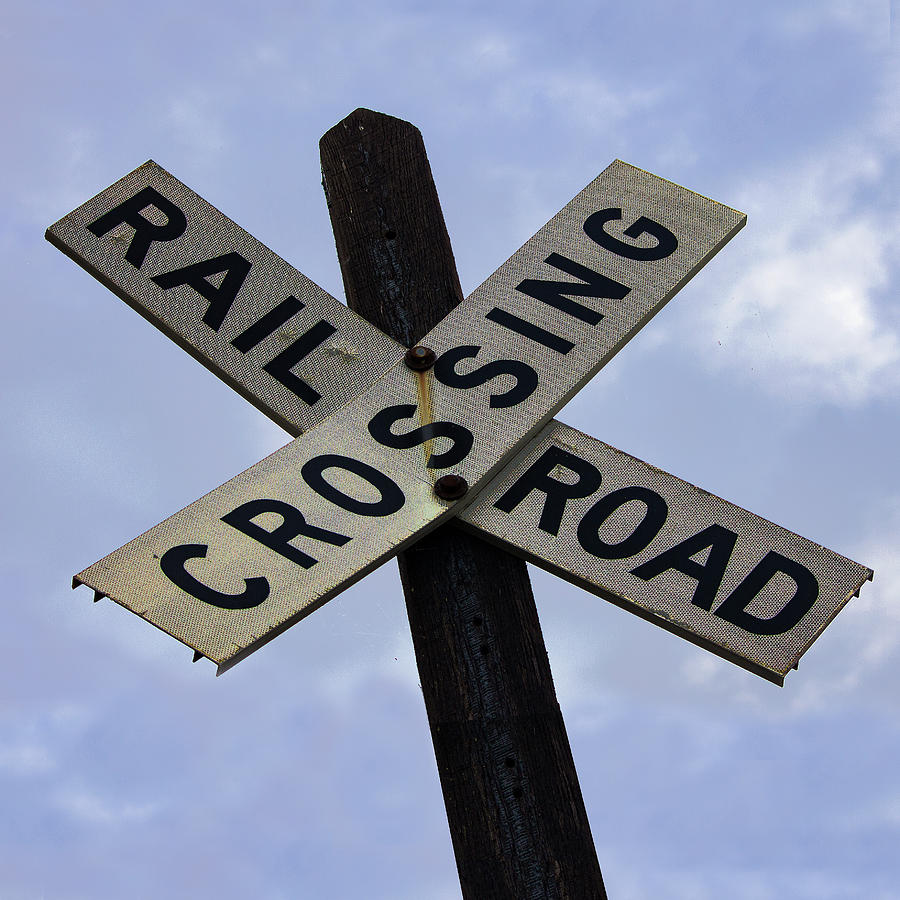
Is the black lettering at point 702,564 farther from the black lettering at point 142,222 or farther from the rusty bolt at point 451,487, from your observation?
the black lettering at point 142,222

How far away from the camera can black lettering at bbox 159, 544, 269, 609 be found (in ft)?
7.92

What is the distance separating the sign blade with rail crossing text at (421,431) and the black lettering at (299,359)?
12 centimetres

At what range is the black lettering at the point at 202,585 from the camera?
2.41 m

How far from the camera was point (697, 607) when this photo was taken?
2.46m

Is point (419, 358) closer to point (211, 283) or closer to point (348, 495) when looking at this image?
point (348, 495)

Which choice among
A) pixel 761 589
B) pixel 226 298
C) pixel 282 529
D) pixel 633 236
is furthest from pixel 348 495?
pixel 633 236

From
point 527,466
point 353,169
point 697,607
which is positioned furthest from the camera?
point 353,169

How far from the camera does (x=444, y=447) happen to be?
8.71 feet

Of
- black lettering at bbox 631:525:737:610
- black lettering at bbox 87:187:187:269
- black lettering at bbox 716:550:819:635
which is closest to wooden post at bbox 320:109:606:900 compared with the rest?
black lettering at bbox 631:525:737:610

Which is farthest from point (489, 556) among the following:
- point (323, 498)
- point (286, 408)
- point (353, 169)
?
point (353, 169)

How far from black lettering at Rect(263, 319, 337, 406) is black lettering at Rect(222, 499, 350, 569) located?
1.03 feet

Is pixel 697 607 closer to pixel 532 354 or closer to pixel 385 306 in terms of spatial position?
pixel 532 354

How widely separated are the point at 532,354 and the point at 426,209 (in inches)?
20.3

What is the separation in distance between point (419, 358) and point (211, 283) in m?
0.55
